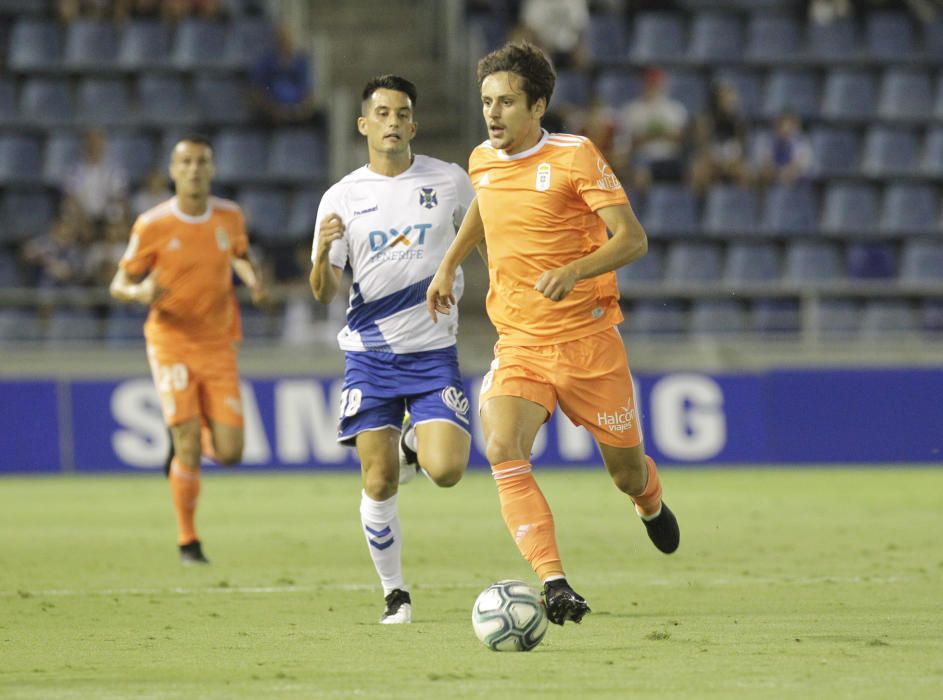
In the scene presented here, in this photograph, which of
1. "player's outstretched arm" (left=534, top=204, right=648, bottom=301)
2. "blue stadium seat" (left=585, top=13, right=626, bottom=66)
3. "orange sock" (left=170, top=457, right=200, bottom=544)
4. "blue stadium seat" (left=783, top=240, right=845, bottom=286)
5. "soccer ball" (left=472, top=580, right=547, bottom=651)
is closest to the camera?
"soccer ball" (left=472, top=580, right=547, bottom=651)

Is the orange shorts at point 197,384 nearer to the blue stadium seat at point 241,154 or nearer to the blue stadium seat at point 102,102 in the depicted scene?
the blue stadium seat at point 241,154

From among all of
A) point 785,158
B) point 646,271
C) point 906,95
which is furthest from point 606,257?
point 906,95

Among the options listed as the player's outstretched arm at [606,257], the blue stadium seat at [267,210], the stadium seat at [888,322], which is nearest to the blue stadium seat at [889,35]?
the stadium seat at [888,322]

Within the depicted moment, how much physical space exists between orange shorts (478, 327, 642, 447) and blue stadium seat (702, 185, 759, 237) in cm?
1240

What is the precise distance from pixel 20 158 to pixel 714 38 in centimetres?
844

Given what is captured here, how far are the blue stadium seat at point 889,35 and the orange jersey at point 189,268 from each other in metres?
12.7

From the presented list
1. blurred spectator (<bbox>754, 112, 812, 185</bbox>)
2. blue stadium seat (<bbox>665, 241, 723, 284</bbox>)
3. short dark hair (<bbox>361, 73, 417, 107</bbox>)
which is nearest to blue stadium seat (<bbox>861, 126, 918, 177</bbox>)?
blurred spectator (<bbox>754, 112, 812, 185</bbox>)

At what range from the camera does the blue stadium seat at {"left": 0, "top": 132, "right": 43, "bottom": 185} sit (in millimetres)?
19250

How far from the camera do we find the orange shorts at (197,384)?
10.9 metres

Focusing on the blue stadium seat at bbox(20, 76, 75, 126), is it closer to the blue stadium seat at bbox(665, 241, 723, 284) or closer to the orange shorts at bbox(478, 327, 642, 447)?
the blue stadium seat at bbox(665, 241, 723, 284)

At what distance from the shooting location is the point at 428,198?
820cm

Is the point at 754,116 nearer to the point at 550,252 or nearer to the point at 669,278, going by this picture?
the point at 669,278

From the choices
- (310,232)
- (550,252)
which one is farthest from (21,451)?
(550,252)

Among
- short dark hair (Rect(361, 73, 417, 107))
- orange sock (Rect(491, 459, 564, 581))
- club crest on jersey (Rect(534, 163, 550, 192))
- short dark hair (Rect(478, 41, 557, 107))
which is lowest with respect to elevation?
orange sock (Rect(491, 459, 564, 581))
